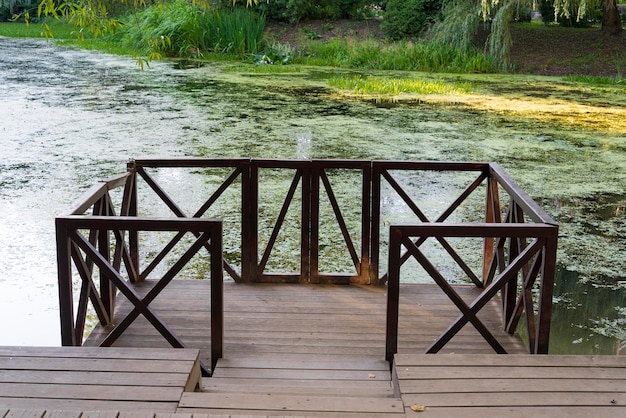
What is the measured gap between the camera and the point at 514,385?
96.3 inches

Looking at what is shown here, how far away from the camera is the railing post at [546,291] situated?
2959 mm

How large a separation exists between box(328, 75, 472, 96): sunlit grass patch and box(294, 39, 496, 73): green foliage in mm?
2033

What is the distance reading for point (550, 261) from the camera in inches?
117

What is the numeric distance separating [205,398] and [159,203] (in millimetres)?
4049

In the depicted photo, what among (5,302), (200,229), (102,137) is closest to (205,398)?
(200,229)

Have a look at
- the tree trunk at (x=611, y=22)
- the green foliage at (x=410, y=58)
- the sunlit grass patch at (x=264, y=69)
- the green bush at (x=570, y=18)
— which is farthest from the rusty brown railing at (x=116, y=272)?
the green bush at (x=570, y=18)

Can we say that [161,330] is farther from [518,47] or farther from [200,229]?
[518,47]

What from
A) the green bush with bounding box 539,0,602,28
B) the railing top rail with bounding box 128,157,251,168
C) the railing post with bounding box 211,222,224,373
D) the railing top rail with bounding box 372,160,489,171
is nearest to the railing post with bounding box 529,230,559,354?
the railing top rail with bounding box 372,160,489,171

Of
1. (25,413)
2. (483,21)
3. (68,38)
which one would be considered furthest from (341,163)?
(68,38)

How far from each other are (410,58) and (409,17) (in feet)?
8.52

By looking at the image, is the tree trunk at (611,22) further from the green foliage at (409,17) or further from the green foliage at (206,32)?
the green foliage at (206,32)

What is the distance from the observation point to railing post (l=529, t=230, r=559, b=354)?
2.96 metres

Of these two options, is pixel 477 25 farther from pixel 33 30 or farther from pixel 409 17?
pixel 33 30

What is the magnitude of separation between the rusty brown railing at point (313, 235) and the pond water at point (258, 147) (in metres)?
0.36
